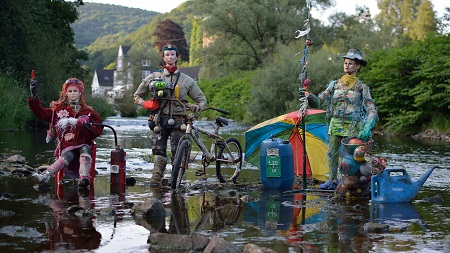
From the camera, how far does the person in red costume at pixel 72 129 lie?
34.0 ft

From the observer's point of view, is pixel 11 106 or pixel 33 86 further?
pixel 11 106

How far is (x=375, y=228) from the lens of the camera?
23.7 feet

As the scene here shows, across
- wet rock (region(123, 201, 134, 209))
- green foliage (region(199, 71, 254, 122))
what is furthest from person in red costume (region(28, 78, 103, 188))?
green foliage (region(199, 71, 254, 122))

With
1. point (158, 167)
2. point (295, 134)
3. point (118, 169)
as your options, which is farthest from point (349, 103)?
point (118, 169)

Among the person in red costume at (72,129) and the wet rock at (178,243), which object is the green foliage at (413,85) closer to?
the person in red costume at (72,129)

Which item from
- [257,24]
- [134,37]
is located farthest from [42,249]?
[134,37]

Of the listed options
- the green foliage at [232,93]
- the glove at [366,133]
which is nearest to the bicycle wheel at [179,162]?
the glove at [366,133]

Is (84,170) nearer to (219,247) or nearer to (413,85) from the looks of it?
A: (219,247)

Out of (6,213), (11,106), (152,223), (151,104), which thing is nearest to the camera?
(152,223)

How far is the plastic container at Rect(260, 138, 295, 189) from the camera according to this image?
11164mm

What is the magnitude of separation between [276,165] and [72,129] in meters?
3.19

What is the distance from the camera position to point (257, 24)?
5956cm

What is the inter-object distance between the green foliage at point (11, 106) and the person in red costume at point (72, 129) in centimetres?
1482

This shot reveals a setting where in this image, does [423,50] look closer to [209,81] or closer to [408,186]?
[408,186]
